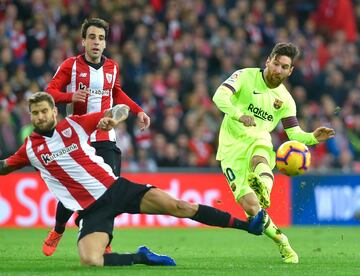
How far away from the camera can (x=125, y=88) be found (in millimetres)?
19672

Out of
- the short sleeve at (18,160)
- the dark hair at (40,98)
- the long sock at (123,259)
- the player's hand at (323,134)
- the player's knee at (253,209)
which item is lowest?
the long sock at (123,259)

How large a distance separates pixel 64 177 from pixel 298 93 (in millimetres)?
11891

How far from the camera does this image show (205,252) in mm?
12172

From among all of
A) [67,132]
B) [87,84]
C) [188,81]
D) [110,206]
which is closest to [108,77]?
[87,84]

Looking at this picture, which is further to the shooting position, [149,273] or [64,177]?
[64,177]

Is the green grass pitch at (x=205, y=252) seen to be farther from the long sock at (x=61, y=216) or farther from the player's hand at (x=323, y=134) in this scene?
the player's hand at (x=323, y=134)

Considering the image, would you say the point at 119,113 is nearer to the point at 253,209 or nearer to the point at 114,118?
the point at 114,118

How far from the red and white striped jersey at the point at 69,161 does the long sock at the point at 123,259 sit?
20.7 inches

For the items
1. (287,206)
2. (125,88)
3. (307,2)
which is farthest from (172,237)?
(307,2)

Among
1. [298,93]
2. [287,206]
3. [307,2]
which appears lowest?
[287,206]

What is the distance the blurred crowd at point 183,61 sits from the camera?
61.4 ft

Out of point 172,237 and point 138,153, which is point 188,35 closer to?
point 138,153

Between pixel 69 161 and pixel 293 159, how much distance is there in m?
2.41

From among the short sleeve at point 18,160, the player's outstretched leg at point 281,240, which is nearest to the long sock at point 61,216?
the short sleeve at point 18,160
